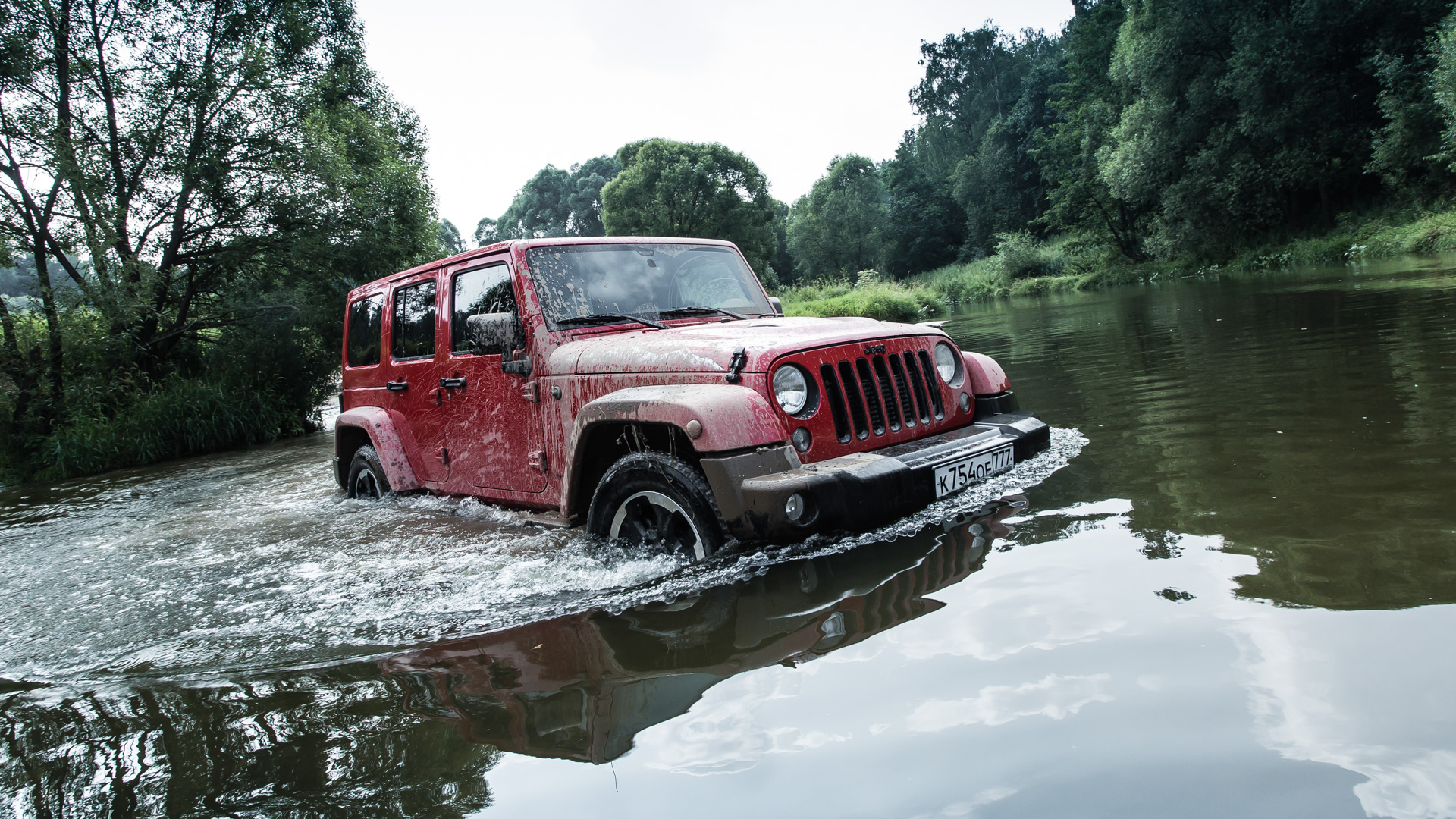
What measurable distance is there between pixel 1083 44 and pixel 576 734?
55.0 metres

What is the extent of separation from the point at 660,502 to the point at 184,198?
14.4 meters

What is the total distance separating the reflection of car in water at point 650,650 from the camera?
2.49 metres

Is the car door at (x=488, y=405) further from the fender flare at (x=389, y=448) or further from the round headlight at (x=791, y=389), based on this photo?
the round headlight at (x=791, y=389)

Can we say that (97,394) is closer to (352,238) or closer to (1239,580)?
(352,238)

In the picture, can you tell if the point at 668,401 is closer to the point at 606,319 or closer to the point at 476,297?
the point at 606,319

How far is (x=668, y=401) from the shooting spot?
3443 millimetres

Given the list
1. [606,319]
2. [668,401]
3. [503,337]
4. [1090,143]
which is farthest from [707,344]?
[1090,143]

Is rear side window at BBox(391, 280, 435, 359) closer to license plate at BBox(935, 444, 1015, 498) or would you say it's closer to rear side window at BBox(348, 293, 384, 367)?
rear side window at BBox(348, 293, 384, 367)

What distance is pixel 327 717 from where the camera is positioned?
2689 millimetres

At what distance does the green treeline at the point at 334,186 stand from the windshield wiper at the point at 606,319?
11.3 metres

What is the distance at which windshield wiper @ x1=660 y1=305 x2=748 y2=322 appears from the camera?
4.57 m

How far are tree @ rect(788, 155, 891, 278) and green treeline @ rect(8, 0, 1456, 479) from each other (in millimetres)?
10574

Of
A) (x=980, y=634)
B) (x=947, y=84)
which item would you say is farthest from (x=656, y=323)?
(x=947, y=84)

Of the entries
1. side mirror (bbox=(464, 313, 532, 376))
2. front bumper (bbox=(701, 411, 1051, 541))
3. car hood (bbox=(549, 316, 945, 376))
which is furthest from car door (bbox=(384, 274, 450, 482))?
front bumper (bbox=(701, 411, 1051, 541))
